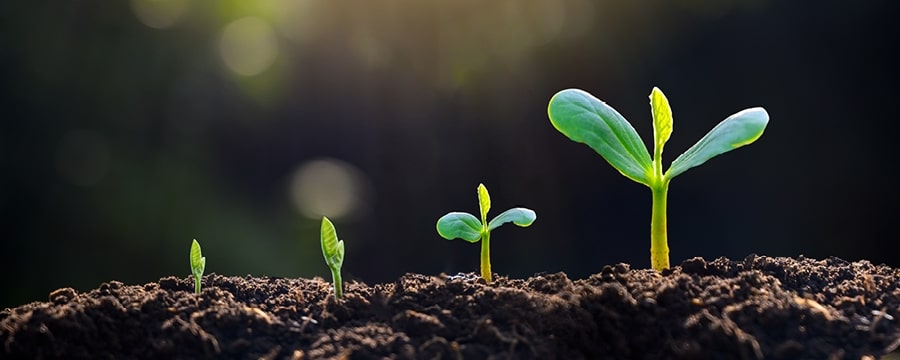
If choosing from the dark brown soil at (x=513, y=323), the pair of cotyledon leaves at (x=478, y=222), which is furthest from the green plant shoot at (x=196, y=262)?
the pair of cotyledon leaves at (x=478, y=222)

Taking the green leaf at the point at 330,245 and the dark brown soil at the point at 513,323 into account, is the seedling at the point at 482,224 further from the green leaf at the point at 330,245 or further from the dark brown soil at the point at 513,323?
A: the green leaf at the point at 330,245

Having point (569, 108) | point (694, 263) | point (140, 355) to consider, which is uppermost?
point (569, 108)

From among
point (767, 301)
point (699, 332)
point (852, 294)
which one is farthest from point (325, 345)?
point (852, 294)

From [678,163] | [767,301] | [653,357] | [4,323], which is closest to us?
[653,357]

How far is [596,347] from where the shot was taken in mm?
1398

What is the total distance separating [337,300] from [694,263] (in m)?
0.86

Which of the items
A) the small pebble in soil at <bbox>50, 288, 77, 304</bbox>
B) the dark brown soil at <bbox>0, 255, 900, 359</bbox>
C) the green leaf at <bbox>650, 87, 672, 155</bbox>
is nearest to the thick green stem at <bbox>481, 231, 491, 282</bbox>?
the dark brown soil at <bbox>0, 255, 900, 359</bbox>

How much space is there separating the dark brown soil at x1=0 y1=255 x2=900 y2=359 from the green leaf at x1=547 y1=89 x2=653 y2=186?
0.25 m

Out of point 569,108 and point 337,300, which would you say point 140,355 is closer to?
point 337,300

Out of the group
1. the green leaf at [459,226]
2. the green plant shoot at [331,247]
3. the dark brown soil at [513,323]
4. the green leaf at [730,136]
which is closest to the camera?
the dark brown soil at [513,323]

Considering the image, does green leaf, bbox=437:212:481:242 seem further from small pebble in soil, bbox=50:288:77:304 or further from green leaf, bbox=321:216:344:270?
small pebble in soil, bbox=50:288:77:304

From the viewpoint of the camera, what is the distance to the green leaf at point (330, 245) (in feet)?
5.71

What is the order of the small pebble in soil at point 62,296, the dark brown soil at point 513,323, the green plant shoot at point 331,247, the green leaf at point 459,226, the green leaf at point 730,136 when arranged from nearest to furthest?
the dark brown soil at point 513,323 < the green leaf at point 730,136 < the green plant shoot at point 331,247 < the small pebble in soil at point 62,296 < the green leaf at point 459,226

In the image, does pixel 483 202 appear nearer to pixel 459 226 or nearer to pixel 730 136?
pixel 459 226
